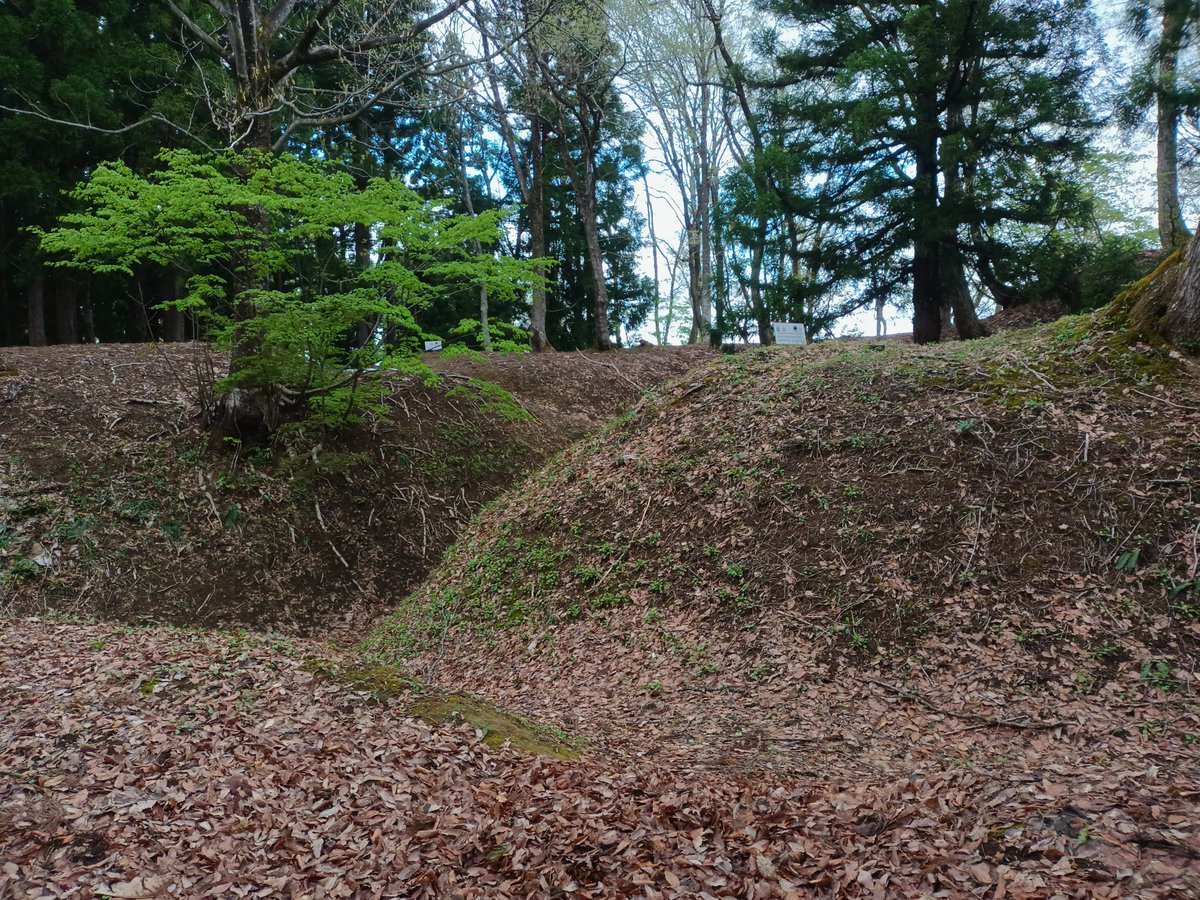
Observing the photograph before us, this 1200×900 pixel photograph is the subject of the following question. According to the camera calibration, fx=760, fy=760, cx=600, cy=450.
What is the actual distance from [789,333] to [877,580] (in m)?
6.39

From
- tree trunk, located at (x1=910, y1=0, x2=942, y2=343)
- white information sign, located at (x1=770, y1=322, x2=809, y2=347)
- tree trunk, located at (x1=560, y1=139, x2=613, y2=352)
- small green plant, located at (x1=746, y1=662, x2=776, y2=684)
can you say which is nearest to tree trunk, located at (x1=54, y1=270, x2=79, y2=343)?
tree trunk, located at (x1=560, y1=139, x2=613, y2=352)

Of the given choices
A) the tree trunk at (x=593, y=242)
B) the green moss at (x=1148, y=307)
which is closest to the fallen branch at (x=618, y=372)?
the tree trunk at (x=593, y=242)

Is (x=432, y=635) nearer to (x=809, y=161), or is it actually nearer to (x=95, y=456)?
(x=95, y=456)

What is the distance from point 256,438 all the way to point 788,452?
23.7 feet

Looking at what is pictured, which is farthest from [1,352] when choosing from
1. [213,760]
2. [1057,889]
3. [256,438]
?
[1057,889]

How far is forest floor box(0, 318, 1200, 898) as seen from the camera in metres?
3.26

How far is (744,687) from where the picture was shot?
5508mm

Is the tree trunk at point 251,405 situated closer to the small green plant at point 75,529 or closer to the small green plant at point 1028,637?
the small green plant at point 75,529

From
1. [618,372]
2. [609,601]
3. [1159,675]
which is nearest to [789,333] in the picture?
[618,372]

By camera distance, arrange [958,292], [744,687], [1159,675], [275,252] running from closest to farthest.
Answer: [1159,675] < [744,687] < [275,252] < [958,292]

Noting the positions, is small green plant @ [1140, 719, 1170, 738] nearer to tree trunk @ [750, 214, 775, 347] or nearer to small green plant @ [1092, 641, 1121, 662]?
small green plant @ [1092, 641, 1121, 662]

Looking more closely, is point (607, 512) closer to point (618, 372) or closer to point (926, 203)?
point (926, 203)

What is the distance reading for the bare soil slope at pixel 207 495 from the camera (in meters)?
8.56

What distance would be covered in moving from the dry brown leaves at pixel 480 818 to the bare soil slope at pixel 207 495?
443 cm
